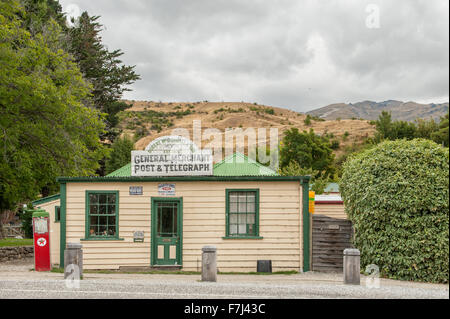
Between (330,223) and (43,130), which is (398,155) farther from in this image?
(43,130)

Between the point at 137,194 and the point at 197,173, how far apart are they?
2.01 meters

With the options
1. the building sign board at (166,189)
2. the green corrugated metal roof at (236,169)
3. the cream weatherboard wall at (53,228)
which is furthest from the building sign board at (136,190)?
the cream weatherboard wall at (53,228)

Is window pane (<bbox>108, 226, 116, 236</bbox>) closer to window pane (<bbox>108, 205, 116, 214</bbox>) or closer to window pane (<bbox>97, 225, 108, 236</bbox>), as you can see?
window pane (<bbox>97, 225, 108, 236</bbox>)

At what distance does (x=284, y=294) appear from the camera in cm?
1029

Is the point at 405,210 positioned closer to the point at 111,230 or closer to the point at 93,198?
the point at 111,230

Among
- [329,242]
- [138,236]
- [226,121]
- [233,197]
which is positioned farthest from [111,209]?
[226,121]

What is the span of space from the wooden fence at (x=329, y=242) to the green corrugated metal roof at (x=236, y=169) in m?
2.54

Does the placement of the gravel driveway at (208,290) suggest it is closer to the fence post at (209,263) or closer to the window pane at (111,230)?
the fence post at (209,263)

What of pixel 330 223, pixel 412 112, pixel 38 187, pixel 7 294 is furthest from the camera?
pixel 412 112

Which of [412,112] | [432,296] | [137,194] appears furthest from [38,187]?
[412,112]

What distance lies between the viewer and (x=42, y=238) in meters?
15.7

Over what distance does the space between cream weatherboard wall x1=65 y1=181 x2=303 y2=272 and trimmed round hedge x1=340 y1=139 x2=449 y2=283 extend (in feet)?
7.75

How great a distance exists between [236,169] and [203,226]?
2.69 meters

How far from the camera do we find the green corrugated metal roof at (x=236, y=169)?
16811 millimetres
